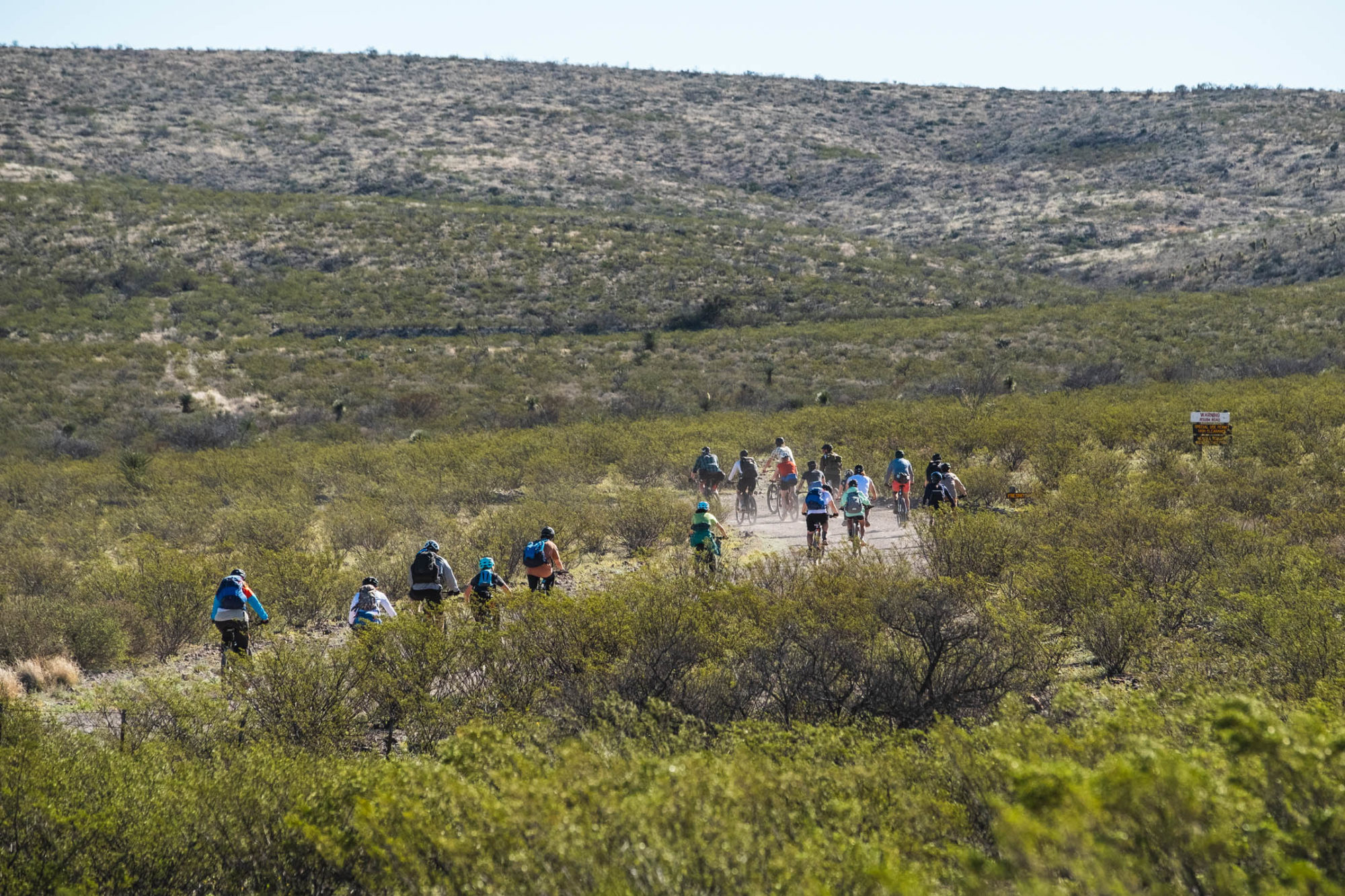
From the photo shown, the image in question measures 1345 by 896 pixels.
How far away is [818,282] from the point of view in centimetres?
4781

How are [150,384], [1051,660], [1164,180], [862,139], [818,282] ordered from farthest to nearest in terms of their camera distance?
1. [862,139]
2. [1164,180]
3. [818,282]
4. [150,384]
5. [1051,660]

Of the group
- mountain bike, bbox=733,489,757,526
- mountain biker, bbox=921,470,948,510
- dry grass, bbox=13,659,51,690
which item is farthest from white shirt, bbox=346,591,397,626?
mountain bike, bbox=733,489,757,526

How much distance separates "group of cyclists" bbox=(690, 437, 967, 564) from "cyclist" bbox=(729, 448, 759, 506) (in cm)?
1

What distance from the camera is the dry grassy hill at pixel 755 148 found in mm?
55312

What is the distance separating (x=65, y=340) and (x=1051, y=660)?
40.9 metres

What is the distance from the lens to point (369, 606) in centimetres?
1005

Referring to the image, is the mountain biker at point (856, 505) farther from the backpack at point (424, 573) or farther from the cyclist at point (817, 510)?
the backpack at point (424, 573)

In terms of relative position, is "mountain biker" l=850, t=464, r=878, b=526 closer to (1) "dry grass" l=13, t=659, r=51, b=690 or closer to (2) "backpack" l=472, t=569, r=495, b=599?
(2) "backpack" l=472, t=569, r=495, b=599

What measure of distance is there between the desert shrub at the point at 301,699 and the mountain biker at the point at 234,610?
1902 mm

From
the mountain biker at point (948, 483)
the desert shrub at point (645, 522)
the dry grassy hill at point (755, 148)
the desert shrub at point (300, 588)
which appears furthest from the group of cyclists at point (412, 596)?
the dry grassy hill at point (755, 148)

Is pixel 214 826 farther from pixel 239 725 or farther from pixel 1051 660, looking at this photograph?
pixel 1051 660

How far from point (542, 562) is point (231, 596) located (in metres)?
3.44

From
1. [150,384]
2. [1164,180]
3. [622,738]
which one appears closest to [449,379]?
[150,384]

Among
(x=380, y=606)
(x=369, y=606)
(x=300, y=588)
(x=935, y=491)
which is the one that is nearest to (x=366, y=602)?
(x=369, y=606)
